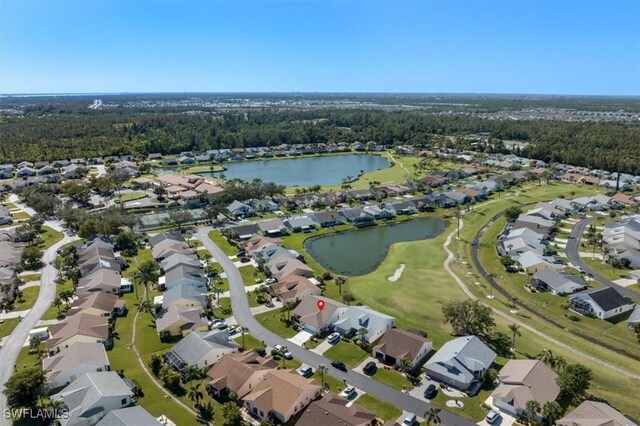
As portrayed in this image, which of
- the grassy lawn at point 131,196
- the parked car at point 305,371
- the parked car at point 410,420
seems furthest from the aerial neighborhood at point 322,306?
the grassy lawn at point 131,196

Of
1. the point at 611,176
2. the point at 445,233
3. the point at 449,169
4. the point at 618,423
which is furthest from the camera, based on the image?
the point at 449,169

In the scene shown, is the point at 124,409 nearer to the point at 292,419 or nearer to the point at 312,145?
the point at 292,419

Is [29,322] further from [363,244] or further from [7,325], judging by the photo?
[363,244]

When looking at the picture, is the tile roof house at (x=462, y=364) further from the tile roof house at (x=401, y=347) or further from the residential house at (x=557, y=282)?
the residential house at (x=557, y=282)

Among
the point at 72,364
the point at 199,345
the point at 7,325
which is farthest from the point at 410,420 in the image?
the point at 7,325

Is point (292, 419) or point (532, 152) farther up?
point (532, 152)

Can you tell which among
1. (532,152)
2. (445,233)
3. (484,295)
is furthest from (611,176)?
(484,295)
